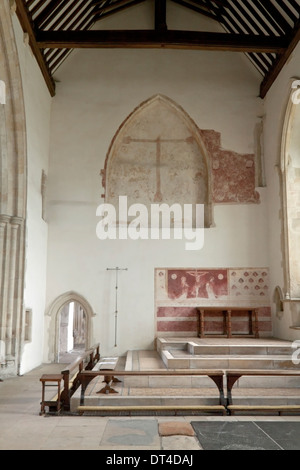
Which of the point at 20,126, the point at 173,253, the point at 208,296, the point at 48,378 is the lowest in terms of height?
the point at 48,378

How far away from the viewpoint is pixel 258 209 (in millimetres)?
11211

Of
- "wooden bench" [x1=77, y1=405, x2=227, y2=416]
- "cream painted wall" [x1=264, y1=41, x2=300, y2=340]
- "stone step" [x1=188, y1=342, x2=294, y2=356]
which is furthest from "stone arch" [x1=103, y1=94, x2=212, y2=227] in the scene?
"wooden bench" [x1=77, y1=405, x2=227, y2=416]

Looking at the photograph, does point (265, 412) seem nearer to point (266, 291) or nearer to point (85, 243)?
point (266, 291)

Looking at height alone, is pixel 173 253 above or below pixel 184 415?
above

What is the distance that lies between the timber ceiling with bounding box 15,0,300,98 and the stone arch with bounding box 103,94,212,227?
203cm

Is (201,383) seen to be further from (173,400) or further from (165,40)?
(165,40)

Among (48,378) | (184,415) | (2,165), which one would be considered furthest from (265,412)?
(2,165)

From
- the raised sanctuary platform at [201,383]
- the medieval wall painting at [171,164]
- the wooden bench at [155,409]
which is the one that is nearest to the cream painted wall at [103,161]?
the medieval wall painting at [171,164]

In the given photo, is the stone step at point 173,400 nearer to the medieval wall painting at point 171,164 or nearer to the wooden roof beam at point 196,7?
the medieval wall painting at point 171,164

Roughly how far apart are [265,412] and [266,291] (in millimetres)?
5514

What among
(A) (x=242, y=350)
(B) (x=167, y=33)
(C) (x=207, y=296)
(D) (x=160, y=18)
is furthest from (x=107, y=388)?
(D) (x=160, y=18)

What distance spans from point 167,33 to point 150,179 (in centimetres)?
341

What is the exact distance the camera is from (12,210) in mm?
8750

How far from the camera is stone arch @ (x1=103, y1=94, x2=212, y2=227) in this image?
11.5m
